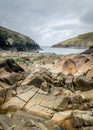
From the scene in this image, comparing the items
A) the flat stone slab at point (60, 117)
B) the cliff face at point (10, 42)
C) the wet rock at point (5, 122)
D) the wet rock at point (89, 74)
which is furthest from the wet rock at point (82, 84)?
the cliff face at point (10, 42)

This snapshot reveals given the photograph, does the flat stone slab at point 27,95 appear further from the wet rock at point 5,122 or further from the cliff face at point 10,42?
the cliff face at point 10,42

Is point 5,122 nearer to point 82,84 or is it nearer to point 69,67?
point 82,84

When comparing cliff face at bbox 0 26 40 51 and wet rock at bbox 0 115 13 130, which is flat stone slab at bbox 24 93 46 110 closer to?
wet rock at bbox 0 115 13 130

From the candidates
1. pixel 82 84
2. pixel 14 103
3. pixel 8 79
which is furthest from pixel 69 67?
pixel 14 103

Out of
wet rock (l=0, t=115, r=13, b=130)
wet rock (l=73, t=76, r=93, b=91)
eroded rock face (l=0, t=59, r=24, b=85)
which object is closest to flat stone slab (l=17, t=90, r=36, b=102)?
eroded rock face (l=0, t=59, r=24, b=85)

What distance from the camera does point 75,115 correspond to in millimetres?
22500

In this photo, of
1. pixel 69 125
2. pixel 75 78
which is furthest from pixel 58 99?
pixel 75 78

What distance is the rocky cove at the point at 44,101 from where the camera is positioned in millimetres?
21641

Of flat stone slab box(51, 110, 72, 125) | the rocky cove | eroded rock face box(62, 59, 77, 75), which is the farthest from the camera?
eroded rock face box(62, 59, 77, 75)

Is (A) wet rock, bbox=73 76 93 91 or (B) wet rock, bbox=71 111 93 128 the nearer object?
(B) wet rock, bbox=71 111 93 128

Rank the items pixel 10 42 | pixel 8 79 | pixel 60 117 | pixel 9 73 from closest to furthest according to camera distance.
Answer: pixel 60 117 < pixel 8 79 < pixel 9 73 < pixel 10 42

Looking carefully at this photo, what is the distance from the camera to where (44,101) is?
2783cm

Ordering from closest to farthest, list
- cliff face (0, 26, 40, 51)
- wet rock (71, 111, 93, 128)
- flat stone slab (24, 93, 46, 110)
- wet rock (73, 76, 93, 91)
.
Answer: wet rock (71, 111, 93, 128) → flat stone slab (24, 93, 46, 110) → wet rock (73, 76, 93, 91) → cliff face (0, 26, 40, 51)

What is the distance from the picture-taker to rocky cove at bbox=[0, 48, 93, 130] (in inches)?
852
